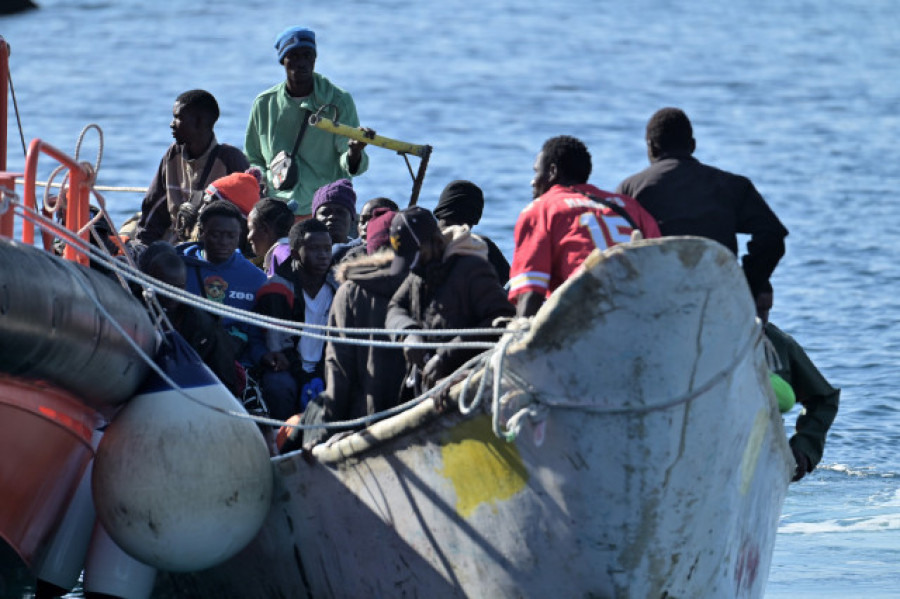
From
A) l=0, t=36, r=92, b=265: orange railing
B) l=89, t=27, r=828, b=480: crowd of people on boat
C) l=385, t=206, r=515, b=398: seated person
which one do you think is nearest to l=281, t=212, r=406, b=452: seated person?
l=89, t=27, r=828, b=480: crowd of people on boat

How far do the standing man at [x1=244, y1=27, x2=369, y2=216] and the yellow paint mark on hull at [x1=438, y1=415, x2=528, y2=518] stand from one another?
12.1ft

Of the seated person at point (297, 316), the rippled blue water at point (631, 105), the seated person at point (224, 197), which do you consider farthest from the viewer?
the rippled blue water at point (631, 105)

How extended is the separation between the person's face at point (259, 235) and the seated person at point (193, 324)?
57.1 inches

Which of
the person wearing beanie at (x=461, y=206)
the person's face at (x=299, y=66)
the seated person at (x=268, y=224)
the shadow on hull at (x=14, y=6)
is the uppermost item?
the person's face at (x=299, y=66)

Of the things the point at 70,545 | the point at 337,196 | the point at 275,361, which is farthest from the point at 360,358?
the point at 337,196

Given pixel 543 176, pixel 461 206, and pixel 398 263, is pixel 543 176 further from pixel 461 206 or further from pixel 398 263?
pixel 461 206

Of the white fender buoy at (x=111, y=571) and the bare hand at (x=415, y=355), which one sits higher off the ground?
the bare hand at (x=415, y=355)

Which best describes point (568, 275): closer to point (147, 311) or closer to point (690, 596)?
point (690, 596)

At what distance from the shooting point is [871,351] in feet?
45.4

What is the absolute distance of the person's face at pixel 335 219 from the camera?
8.66 meters

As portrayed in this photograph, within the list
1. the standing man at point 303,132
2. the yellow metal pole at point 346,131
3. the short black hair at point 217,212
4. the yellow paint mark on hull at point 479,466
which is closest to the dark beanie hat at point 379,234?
the short black hair at point 217,212

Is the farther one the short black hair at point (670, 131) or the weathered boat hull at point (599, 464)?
the short black hair at point (670, 131)

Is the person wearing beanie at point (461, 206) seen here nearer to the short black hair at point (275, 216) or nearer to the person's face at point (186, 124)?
the short black hair at point (275, 216)

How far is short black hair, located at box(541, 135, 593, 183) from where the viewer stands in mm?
6457
